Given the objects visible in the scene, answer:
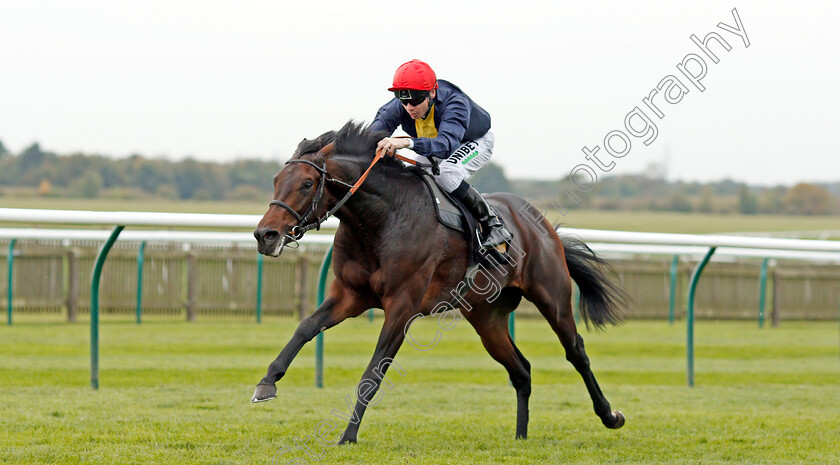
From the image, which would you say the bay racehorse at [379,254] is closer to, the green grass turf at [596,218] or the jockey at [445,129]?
the jockey at [445,129]

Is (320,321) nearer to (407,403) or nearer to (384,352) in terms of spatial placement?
(384,352)

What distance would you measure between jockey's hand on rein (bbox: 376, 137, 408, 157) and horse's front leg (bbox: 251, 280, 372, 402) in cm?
69

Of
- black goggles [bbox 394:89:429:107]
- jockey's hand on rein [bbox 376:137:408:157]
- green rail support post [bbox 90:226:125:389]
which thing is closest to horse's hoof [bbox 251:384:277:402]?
jockey's hand on rein [bbox 376:137:408:157]

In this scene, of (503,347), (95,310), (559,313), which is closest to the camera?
(503,347)

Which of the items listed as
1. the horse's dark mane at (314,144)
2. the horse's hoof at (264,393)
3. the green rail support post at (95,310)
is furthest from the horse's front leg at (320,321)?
the green rail support post at (95,310)

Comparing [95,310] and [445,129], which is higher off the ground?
[445,129]

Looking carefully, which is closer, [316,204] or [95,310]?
[316,204]

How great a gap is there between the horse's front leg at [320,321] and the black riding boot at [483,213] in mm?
797

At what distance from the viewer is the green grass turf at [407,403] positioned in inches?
177

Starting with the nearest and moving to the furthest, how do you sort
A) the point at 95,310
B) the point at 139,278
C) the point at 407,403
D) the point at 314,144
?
the point at 314,144
the point at 95,310
the point at 407,403
the point at 139,278

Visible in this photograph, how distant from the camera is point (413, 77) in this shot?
14.6ft

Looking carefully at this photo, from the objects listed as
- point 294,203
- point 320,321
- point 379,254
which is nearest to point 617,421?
point 379,254

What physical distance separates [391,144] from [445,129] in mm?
306

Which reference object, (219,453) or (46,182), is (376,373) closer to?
(219,453)
